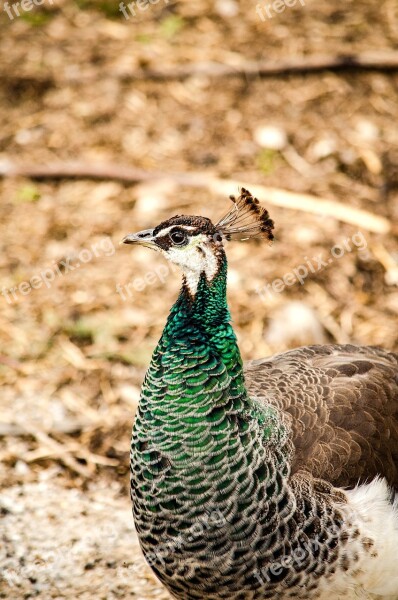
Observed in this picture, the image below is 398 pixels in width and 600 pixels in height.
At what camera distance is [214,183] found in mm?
6074

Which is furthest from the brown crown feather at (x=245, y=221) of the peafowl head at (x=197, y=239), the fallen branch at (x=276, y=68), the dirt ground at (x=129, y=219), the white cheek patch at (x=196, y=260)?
the fallen branch at (x=276, y=68)

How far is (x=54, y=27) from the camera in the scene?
761 cm

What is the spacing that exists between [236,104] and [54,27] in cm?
208

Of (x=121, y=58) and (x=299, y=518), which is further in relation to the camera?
(x=121, y=58)

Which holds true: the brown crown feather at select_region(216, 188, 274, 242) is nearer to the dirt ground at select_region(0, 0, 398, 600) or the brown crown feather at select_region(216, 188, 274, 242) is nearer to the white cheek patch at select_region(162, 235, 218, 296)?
the white cheek patch at select_region(162, 235, 218, 296)

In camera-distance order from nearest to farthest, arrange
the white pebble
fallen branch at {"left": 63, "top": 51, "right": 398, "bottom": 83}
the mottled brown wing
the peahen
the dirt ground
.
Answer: the peahen < the mottled brown wing < the dirt ground < the white pebble < fallen branch at {"left": 63, "top": 51, "right": 398, "bottom": 83}

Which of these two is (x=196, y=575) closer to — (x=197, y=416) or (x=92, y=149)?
(x=197, y=416)

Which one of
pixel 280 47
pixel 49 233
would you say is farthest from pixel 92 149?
pixel 280 47

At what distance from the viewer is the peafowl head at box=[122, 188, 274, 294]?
2896 millimetres

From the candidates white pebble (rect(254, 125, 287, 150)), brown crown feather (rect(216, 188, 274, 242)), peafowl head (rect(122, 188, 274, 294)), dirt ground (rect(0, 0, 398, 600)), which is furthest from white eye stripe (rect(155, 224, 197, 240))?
white pebble (rect(254, 125, 287, 150))

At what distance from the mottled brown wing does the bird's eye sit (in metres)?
0.76

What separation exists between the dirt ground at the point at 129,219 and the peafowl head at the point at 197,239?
1.65 meters

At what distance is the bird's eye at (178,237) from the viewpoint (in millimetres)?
2905

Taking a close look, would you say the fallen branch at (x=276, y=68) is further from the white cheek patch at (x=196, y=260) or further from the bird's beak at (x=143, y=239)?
the white cheek patch at (x=196, y=260)
